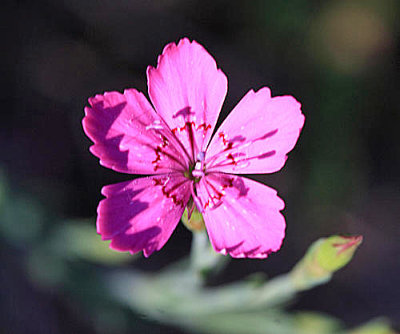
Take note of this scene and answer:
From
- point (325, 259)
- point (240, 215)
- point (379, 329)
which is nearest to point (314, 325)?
point (379, 329)

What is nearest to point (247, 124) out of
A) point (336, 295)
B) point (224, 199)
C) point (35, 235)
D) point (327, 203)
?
point (224, 199)

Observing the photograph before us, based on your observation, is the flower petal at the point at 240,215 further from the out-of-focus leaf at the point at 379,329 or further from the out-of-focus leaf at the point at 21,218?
the out-of-focus leaf at the point at 21,218

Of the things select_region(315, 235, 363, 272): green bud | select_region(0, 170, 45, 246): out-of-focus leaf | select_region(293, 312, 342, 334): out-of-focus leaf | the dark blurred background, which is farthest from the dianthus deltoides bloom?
the dark blurred background

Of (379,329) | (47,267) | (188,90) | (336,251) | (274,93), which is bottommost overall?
(379,329)

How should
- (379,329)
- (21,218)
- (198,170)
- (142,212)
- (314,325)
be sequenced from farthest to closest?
(21,218) → (314,325) → (379,329) → (198,170) → (142,212)

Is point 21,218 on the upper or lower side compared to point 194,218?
upper

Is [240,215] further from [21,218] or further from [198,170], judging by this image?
[21,218]

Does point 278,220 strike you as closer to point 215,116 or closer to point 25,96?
point 215,116

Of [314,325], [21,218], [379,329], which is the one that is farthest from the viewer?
[21,218]

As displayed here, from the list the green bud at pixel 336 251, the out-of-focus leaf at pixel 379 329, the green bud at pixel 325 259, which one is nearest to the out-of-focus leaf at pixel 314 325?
the out-of-focus leaf at pixel 379 329
